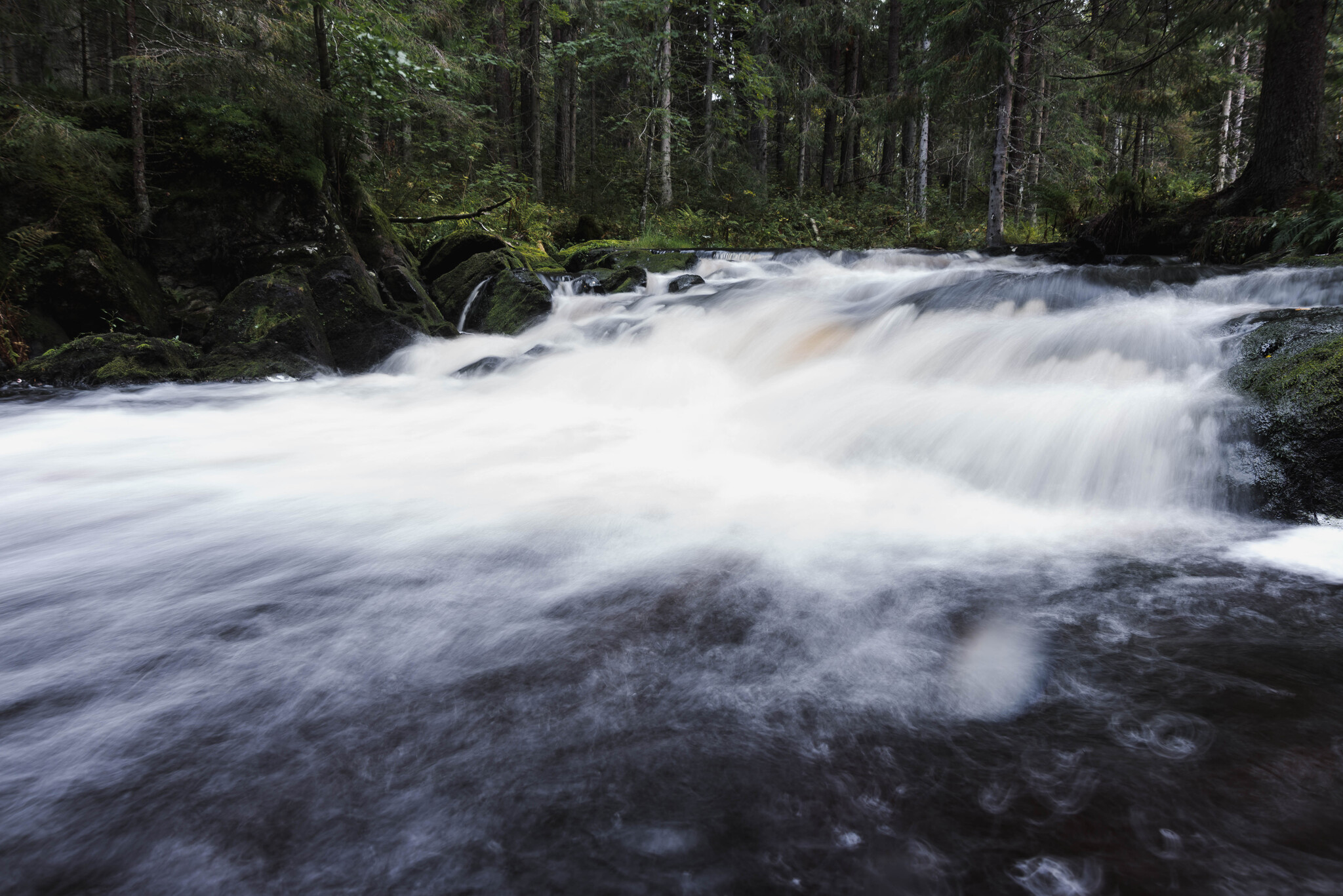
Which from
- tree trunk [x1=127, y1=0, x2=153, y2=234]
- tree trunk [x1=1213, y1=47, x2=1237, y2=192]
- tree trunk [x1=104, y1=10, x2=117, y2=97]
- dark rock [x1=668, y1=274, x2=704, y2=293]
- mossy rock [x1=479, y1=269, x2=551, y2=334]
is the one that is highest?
tree trunk [x1=1213, y1=47, x2=1237, y2=192]

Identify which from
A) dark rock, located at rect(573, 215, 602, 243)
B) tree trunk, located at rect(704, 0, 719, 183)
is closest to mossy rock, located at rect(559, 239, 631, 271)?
dark rock, located at rect(573, 215, 602, 243)

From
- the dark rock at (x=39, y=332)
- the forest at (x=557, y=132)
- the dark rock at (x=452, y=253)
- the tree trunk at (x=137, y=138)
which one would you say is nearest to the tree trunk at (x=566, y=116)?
the forest at (x=557, y=132)

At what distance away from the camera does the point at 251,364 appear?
6.59 metres

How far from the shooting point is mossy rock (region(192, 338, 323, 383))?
20.9ft

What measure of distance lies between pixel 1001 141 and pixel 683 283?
21.2 feet

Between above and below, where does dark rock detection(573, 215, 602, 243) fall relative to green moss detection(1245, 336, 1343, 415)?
above

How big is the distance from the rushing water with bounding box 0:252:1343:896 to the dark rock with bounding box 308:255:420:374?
273cm

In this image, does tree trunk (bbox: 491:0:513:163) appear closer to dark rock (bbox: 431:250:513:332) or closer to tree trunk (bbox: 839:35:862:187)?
dark rock (bbox: 431:250:513:332)

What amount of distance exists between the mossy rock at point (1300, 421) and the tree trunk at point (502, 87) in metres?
16.2

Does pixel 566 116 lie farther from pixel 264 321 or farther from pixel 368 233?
pixel 264 321

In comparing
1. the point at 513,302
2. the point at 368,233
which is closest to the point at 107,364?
the point at 368,233

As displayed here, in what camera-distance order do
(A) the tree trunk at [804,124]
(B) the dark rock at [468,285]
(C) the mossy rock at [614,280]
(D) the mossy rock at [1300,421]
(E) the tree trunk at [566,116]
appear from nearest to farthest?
(D) the mossy rock at [1300,421] → (B) the dark rock at [468,285] → (C) the mossy rock at [614,280] → (E) the tree trunk at [566,116] → (A) the tree trunk at [804,124]

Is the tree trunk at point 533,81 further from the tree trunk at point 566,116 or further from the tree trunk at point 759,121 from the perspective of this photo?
the tree trunk at point 759,121

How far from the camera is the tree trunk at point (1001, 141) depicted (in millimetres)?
10758
